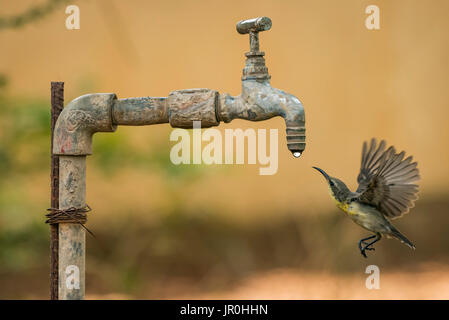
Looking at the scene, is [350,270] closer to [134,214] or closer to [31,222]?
[134,214]

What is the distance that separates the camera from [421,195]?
446cm

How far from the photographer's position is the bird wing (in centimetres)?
194

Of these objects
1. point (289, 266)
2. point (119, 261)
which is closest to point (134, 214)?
point (119, 261)

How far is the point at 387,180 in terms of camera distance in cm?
197

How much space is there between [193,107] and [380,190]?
2.16 ft

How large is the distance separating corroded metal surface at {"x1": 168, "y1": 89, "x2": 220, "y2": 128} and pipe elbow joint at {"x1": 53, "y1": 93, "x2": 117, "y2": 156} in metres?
0.23

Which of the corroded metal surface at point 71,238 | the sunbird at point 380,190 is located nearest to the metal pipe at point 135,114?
the corroded metal surface at point 71,238

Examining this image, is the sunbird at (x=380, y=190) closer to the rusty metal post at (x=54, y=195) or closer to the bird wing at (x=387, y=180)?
the bird wing at (x=387, y=180)

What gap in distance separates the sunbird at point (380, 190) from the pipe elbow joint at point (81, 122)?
0.75m

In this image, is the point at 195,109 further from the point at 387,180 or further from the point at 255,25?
the point at 387,180

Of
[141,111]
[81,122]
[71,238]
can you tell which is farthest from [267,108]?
[71,238]

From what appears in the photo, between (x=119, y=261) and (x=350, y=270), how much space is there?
1620 mm

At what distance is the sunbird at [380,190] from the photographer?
6.38 feet

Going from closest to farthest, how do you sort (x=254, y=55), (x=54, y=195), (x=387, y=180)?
1. (x=387, y=180)
2. (x=254, y=55)
3. (x=54, y=195)
